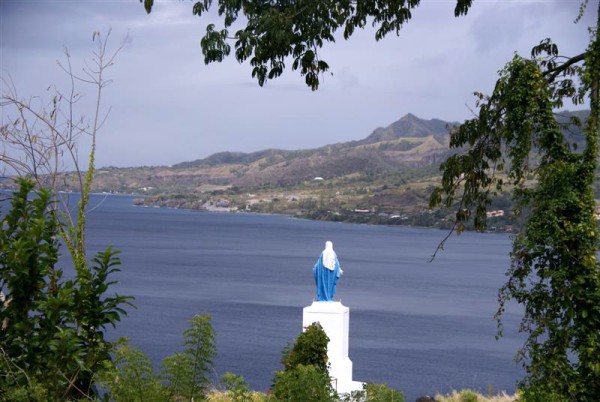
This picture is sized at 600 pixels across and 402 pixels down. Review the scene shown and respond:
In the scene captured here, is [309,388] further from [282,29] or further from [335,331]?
[335,331]

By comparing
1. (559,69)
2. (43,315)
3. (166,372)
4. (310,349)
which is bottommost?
(310,349)

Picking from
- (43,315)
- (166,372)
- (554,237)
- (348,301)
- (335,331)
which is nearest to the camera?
(166,372)

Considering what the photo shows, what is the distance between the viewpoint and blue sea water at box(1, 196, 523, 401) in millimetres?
37656

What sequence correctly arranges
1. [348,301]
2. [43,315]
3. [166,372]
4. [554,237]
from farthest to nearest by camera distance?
[348,301] → [554,237] → [43,315] → [166,372]

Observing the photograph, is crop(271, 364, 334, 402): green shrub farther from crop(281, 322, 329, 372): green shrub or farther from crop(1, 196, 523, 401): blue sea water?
crop(281, 322, 329, 372): green shrub

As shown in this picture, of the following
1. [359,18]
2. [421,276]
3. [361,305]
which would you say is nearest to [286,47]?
[359,18]

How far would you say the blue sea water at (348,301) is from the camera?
37656 mm

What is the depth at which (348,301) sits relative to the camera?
5694cm

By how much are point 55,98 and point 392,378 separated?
26.4 meters

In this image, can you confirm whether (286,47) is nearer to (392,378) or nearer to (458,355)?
(392,378)

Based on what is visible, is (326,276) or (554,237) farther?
(326,276)

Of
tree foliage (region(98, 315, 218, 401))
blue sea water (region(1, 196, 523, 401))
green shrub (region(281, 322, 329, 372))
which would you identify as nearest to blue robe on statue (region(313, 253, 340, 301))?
green shrub (region(281, 322, 329, 372))

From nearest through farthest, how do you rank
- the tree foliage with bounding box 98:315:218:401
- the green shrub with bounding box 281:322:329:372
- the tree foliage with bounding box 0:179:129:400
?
the tree foliage with bounding box 98:315:218:401 < the tree foliage with bounding box 0:179:129:400 < the green shrub with bounding box 281:322:329:372

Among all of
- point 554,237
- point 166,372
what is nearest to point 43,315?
point 166,372
